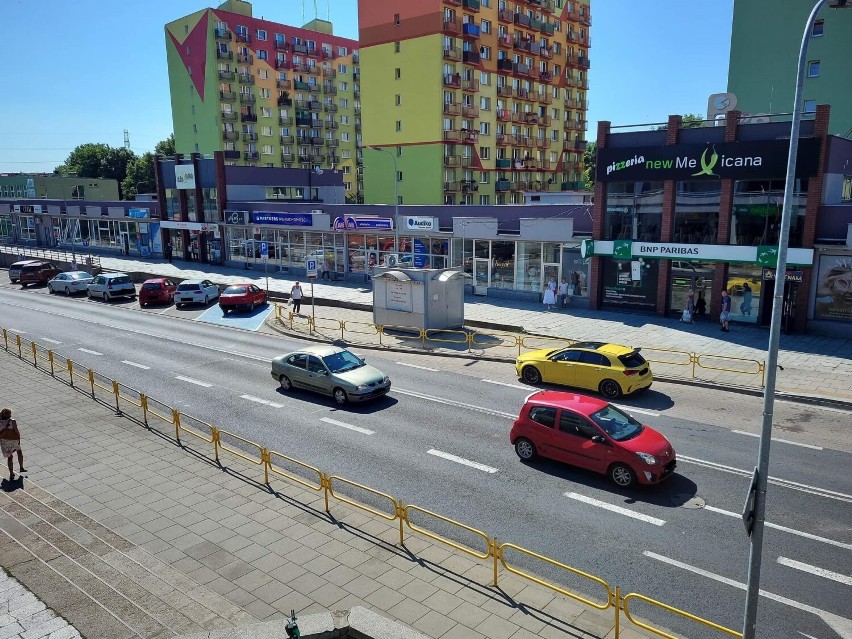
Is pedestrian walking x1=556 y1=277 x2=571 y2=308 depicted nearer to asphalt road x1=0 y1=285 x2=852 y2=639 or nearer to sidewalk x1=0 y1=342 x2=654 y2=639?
asphalt road x1=0 y1=285 x2=852 y2=639

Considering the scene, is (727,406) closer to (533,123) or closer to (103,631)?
(103,631)

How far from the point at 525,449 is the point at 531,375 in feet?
22.1

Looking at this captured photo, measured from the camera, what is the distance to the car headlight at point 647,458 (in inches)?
503

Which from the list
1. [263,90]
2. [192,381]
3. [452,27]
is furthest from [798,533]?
[263,90]

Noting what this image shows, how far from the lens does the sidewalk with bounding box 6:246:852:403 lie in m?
21.1

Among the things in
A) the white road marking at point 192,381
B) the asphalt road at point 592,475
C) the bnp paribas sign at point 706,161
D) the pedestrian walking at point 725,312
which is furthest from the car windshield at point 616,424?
the bnp paribas sign at point 706,161

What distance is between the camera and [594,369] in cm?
1966

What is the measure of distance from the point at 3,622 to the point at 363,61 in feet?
185

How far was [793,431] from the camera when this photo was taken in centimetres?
1653

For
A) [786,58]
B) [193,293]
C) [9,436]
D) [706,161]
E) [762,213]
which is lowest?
[193,293]

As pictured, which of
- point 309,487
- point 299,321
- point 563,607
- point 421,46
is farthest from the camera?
point 421,46

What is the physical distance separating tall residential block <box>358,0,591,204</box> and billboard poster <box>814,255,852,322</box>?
33332mm

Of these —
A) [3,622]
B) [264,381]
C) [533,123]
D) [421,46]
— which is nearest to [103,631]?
[3,622]

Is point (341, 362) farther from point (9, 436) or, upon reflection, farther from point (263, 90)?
point (263, 90)
